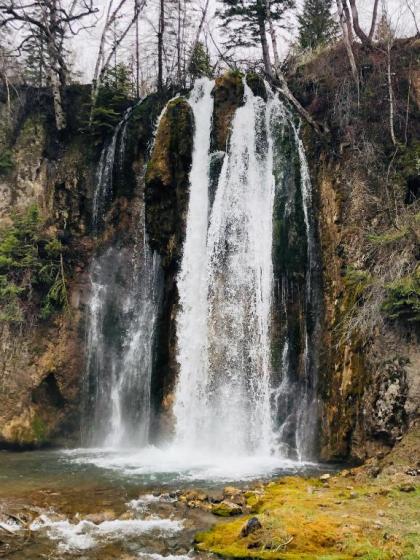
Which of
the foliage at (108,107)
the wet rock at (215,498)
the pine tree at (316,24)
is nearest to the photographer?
the wet rock at (215,498)

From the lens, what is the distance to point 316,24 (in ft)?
76.1

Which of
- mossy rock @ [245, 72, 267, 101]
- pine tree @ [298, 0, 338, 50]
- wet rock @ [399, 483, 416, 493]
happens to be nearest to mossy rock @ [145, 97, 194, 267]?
mossy rock @ [245, 72, 267, 101]

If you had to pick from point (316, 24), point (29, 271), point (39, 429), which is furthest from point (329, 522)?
point (316, 24)

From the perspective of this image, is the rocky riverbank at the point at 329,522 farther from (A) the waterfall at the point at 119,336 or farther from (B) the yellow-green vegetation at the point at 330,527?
(A) the waterfall at the point at 119,336

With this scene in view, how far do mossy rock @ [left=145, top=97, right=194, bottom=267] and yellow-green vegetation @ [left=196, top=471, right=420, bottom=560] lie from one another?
9693mm

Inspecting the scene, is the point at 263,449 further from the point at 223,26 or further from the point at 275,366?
the point at 223,26

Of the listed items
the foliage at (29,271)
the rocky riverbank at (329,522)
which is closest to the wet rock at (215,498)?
the rocky riverbank at (329,522)

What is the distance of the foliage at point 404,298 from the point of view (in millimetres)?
11250

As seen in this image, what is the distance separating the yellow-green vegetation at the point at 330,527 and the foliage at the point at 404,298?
3838 mm

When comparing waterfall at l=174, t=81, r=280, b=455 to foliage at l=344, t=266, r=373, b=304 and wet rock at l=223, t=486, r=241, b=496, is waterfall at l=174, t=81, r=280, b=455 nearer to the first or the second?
foliage at l=344, t=266, r=373, b=304

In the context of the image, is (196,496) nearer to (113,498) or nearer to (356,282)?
(113,498)

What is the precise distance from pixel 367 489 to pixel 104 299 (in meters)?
11.2

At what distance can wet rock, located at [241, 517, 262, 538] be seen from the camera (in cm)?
695

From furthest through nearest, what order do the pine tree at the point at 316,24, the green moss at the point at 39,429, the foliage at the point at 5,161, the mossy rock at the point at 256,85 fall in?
the pine tree at the point at 316,24
the foliage at the point at 5,161
the mossy rock at the point at 256,85
the green moss at the point at 39,429
